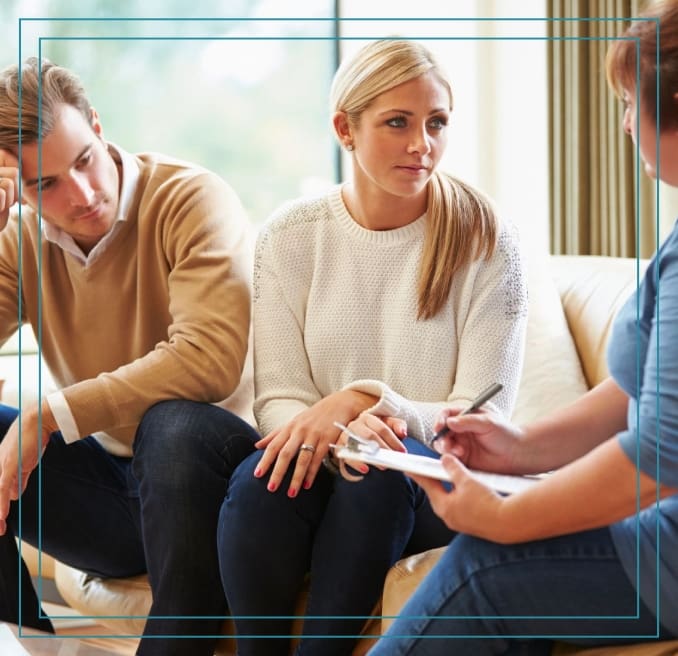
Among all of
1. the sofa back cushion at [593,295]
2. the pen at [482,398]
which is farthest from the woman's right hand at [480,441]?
the sofa back cushion at [593,295]

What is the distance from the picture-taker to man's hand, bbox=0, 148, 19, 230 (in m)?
1.20

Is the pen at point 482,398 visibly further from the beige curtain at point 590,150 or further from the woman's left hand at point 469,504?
the beige curtain at point 590,150

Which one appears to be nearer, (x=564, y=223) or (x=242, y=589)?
(x=242, y=589)

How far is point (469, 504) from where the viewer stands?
98 cm

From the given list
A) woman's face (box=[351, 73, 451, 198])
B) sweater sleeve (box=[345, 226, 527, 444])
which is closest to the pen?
sweater sleeve (box=[345, 226, 527, 444])

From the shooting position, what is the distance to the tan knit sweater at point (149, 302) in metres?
1.20

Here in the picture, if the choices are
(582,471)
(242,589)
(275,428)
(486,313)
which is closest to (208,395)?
(275,428)

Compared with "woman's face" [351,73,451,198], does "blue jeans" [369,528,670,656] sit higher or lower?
lower

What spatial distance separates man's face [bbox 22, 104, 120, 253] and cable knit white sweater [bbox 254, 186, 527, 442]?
0.20 meters

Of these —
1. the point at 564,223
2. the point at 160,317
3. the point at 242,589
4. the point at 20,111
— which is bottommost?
the point at 242,589

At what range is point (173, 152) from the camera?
117 centimetres

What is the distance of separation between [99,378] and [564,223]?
68 centimetres

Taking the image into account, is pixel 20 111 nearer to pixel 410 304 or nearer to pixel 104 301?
pixel 104 301

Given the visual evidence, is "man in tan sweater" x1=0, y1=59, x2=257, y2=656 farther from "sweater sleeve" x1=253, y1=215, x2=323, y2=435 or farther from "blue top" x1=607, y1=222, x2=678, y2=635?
"blue top" x1=607, y1=222, x2=678, y2=635
